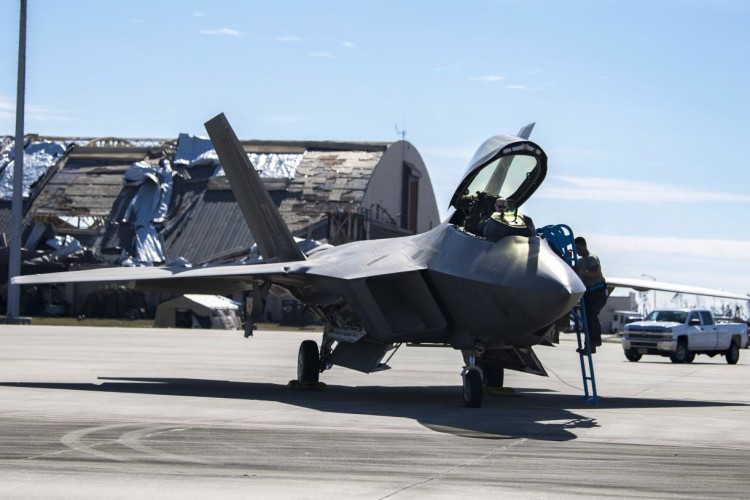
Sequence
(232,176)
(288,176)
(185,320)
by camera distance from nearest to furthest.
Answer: (232,176)
(185,320)
(288,176)

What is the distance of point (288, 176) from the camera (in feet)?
217

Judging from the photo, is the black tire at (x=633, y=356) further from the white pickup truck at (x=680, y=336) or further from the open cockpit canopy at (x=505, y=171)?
the open cockpit canopy at (x=505, y=171)

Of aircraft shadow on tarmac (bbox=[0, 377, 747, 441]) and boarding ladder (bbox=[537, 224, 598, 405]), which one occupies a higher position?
boarding ladder (bbox=[537, 224, 598, 405])

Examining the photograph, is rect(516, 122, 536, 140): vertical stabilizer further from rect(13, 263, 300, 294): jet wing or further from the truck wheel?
the truck wheel

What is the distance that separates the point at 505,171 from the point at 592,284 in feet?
6.93

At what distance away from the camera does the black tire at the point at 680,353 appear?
32562 millimetres

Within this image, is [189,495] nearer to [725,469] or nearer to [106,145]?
[725,469]

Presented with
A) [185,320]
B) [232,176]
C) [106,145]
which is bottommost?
[185,320]

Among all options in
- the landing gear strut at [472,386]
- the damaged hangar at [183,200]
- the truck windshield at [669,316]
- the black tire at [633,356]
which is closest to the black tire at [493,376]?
the landing gear strut at [472,386]

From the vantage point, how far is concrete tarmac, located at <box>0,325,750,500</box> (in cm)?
791

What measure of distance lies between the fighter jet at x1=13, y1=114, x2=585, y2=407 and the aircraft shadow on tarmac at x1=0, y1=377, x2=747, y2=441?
22.4 inches

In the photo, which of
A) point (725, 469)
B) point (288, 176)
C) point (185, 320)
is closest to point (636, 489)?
point (725, 469)

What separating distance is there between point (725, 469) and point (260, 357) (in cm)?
1965

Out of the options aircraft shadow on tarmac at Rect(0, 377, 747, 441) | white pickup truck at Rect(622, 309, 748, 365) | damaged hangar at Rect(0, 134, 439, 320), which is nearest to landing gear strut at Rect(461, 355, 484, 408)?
aircraft shadow on tarmac at Rect(0, 377, 747, 441)
